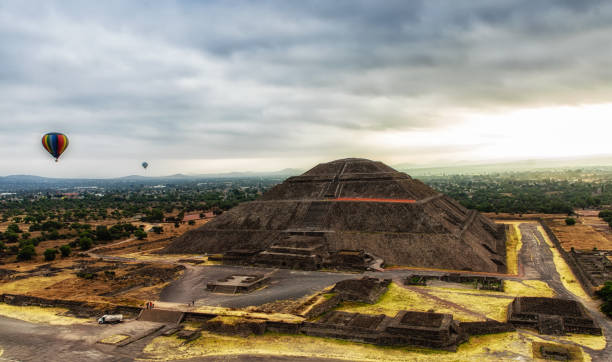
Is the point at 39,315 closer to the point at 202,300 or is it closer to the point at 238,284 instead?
the point at 202,300

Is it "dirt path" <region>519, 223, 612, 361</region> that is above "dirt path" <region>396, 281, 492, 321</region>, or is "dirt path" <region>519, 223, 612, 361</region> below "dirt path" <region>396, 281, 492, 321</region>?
below

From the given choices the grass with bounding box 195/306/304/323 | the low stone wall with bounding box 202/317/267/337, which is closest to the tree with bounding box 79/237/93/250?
the grass with bounding box 195/306/304/323

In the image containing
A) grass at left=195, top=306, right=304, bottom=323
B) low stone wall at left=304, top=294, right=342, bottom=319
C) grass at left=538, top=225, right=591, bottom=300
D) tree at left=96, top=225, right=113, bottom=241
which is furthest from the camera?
tree at left=96, top=225, right=113, bottom=241

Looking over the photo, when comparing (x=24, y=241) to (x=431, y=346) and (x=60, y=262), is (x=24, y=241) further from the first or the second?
(x=431, y=346)

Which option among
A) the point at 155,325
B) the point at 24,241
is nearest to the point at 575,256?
the point at 155,325

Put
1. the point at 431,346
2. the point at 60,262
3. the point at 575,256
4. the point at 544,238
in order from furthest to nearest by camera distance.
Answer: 1. the point at 544,238
2. the point at 60,262
3. the point at 575,256
4. the point at 431,346

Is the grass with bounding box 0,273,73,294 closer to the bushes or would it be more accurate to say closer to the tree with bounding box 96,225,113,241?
the tree with bounding box 96,225,113,241

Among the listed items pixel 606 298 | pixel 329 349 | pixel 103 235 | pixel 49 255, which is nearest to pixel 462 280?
pixel 606 298
